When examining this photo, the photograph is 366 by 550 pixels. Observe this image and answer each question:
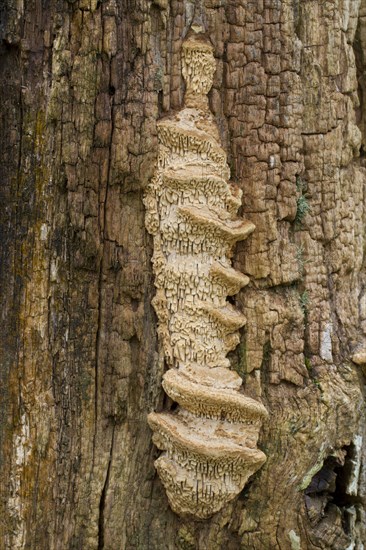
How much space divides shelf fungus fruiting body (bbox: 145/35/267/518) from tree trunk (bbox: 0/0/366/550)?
68 millimetres

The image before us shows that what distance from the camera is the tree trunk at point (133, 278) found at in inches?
120

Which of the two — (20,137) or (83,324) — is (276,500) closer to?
(83,324)

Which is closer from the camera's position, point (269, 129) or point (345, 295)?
point (269, 129)

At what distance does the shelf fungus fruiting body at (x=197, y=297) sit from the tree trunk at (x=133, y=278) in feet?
0.22

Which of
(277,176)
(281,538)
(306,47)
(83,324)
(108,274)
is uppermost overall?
(306,47)

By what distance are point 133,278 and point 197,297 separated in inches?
12.4

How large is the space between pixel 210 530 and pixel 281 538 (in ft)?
1.09

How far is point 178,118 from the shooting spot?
10.00ft

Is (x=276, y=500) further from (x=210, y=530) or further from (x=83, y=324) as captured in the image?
(x=83, y=324)

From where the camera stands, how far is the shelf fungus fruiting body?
2992mm

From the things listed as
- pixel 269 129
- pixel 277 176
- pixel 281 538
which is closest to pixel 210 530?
pixel 281 538

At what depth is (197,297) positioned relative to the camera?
3059 mm

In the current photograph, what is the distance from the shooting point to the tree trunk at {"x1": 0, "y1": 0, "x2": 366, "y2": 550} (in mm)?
3049

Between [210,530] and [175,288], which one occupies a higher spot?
[175,288]
